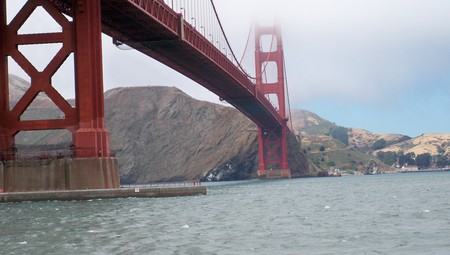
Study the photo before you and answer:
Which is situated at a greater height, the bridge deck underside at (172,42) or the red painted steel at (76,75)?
the bridge deck underside at (172,42)

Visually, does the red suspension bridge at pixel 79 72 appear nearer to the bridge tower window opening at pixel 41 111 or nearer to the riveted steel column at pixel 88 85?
the riveted steel column at pixel 88 85

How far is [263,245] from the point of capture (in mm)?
18844

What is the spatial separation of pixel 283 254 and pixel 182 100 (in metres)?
143

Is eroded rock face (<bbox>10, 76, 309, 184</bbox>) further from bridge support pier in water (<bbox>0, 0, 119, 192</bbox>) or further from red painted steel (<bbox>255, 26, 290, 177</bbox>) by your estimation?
bridge support pier in water (<bbox>0, 0, 119, 192</bbox>)

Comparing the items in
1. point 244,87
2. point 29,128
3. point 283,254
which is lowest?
point 283,254

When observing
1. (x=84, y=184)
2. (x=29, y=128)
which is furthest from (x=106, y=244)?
(x=29, y=128)

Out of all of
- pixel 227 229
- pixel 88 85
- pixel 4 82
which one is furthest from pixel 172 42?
pixel 227 229

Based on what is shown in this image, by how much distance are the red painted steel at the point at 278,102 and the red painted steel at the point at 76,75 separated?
70173 mm

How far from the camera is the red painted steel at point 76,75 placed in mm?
42312

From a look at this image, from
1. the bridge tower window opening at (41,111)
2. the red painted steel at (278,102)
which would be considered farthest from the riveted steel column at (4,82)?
the bridge tower window opening at (41,111)

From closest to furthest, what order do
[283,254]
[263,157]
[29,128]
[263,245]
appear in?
[283,254] < [263,245] < [29,128] < [263,157]

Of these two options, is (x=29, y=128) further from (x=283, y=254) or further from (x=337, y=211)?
(x=283, y=254)

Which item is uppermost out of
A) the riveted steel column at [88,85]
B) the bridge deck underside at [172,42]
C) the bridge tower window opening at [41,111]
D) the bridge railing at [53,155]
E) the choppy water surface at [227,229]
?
the bridge tower window opening at [41,111]

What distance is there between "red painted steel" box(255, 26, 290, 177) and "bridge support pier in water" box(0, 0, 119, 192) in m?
70.2
